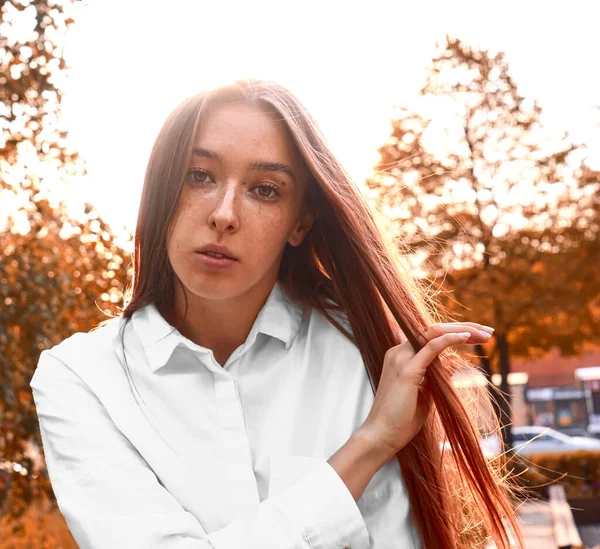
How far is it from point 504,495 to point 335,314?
0.65m

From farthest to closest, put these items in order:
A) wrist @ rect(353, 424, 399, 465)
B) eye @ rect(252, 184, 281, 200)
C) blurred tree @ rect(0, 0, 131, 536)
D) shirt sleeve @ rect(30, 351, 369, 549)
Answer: blurred tree @ rect(0, 0, 131, 536) → eye @ rect(252, 184, 281, 200) → wrist @ rect(353, 424, 399, 465) → shirt sleeve @ rect(30, 351, 369, 549)

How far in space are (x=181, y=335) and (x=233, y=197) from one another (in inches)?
15.2

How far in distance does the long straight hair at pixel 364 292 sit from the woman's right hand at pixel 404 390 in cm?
7

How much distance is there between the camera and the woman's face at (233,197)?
2.18 m

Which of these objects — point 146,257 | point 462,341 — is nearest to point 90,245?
point 146,257

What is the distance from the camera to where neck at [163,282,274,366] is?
238 cm

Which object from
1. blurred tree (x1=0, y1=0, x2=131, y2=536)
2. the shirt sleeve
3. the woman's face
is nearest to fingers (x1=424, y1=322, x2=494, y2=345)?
the shirt sleeve

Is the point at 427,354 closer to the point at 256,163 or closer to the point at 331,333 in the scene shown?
the point at 331,333

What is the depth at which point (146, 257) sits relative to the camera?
94.3 inches

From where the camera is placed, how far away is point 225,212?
214 centimetres

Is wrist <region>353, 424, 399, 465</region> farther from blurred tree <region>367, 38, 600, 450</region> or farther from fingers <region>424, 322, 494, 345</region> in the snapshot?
blurred tree <region>367, 38, 600, 450</region>

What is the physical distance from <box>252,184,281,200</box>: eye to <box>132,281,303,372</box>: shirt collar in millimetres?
306

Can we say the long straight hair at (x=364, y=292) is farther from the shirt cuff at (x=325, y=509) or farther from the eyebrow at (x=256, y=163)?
the shirt cuff at (x=325, y=509)

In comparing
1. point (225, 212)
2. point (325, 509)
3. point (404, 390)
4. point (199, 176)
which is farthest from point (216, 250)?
point (325, 509)
